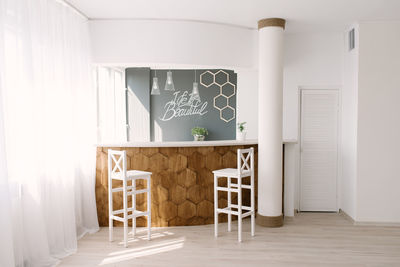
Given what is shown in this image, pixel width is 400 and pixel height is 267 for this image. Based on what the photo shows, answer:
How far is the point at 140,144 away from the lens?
4.40m

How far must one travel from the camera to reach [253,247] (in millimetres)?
3770

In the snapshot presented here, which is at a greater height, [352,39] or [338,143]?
[352,39]

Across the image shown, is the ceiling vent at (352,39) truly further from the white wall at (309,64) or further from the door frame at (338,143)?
the door frame at (338,143)

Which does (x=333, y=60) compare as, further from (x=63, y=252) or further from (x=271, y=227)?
(x=63, y=252)

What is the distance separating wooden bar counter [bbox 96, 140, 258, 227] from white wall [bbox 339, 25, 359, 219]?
5.41 ft

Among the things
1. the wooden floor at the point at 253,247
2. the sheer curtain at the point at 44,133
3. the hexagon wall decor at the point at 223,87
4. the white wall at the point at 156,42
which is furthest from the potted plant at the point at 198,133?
the sheer curtain at the point at 44,133

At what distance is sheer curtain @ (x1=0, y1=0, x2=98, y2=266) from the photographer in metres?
2.85

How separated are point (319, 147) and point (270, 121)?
4.08 feet

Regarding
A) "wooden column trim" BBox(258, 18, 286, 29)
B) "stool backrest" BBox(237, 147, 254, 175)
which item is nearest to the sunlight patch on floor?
"stool backrest" BBox(237, 147, 254, 175)

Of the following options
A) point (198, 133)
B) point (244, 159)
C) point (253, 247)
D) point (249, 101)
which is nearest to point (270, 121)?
point (244, 159)

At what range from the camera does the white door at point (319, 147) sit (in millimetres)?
5262

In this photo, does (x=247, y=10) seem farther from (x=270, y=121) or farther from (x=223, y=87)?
(x=223, y=87)

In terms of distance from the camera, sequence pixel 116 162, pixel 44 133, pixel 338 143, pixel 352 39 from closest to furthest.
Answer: pixel 44 133
pixel 116 162
pixel 352 39
pixel 338 143

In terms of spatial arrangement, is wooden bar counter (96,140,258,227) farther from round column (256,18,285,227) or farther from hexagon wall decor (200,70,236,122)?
hexagon wall decor (200,70,236,122)
